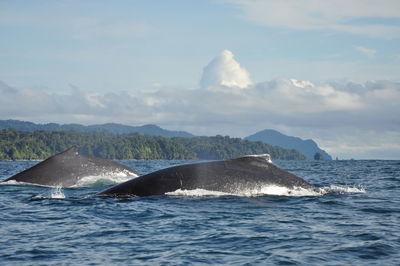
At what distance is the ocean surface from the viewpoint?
9.13 metres

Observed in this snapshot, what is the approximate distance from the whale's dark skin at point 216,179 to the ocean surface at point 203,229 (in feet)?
0.87

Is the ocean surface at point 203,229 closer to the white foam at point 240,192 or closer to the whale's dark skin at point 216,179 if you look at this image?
the white foam at point 240,192

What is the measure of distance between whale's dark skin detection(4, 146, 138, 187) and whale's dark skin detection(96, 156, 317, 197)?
237 inches

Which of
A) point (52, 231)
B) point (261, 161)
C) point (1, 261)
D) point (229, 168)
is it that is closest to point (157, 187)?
point (229, 168)

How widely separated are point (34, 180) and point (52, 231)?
10.5m

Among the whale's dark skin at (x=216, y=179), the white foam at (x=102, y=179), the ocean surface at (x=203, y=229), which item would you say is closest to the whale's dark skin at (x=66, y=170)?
the white foam at (x=102, y=179)

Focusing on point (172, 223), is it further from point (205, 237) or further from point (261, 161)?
point (261, 161)

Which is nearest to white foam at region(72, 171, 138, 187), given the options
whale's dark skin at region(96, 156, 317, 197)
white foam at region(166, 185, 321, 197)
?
whale's dark skin at region(96, 156, 317, 197)

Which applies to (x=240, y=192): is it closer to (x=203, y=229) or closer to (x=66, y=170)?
(x=203, y=229)

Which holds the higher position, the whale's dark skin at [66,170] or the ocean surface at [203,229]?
the whale's dark skin at [66,170]

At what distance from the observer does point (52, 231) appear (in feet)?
37.1

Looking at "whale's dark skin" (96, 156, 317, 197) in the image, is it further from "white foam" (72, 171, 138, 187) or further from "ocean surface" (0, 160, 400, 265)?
"white foam" (72, 171, 138, 187)

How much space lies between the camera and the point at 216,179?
1552cm

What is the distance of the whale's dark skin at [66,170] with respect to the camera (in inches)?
838
